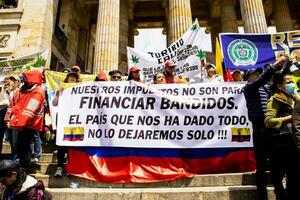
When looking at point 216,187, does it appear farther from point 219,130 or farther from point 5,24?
point 5,24

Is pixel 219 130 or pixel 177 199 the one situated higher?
pixel 219 130

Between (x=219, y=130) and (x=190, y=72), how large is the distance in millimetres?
3673

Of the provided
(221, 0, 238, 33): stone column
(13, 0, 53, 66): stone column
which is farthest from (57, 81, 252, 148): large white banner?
(221, 0, 238, 33): stone column

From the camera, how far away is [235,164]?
19.7 ft

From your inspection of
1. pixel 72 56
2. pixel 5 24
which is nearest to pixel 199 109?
pixel 5 24

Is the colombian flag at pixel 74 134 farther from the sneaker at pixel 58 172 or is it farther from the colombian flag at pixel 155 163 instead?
the sneaker at pixel 58 172

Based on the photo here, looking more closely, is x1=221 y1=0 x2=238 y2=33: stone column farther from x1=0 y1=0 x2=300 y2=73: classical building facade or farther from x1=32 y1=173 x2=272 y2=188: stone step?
x1=32 y1=173 x2=272 y2=188: stone step

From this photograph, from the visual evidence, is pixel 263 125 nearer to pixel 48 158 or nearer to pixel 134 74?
pixel 134 74

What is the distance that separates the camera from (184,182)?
5746mm

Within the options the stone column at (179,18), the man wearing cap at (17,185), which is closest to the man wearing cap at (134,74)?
the man wearing cap at (17,185)

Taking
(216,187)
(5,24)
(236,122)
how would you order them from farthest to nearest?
(5,24)
(236,122)
(216,187)

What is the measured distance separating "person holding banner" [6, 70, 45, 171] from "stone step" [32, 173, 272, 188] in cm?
64

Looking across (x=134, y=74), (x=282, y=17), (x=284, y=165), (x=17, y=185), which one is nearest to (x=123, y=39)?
(x=282, y=17)

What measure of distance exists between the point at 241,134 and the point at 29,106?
4.46m
